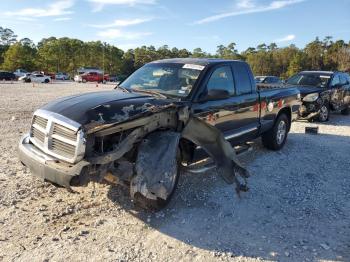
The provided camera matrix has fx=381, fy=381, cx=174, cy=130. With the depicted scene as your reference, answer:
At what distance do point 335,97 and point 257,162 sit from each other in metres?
7.97

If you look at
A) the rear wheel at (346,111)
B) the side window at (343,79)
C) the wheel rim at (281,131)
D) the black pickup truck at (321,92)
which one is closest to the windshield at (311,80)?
the black pickup truck at (321,92)

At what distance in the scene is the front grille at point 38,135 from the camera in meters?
4.75

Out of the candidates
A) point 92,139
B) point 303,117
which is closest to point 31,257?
point 92,139

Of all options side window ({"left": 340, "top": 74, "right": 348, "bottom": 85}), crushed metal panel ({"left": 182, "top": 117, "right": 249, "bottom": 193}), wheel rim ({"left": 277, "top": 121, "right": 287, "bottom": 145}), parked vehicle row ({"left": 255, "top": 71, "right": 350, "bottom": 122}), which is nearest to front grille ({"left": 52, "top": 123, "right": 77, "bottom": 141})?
crushed metal panel ({"left": 182, "top": 117, "right": 249, "bottom": 193})

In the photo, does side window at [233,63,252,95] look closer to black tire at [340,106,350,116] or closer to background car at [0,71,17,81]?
black tire at [340,106,350,116]

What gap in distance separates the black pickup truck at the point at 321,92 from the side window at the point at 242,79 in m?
6.04

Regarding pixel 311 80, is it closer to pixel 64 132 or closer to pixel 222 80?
pixel 222 80

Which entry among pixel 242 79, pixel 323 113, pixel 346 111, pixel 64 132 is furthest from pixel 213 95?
pixel 346 111

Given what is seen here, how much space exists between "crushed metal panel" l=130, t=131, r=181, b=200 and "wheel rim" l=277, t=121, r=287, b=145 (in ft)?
13.9

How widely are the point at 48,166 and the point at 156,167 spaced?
1239 millimetres

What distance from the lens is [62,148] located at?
174 inches

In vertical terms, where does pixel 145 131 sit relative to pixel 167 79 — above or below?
below

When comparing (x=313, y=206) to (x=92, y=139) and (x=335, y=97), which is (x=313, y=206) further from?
(x=335, y=97)

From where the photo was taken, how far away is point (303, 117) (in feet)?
41.8
